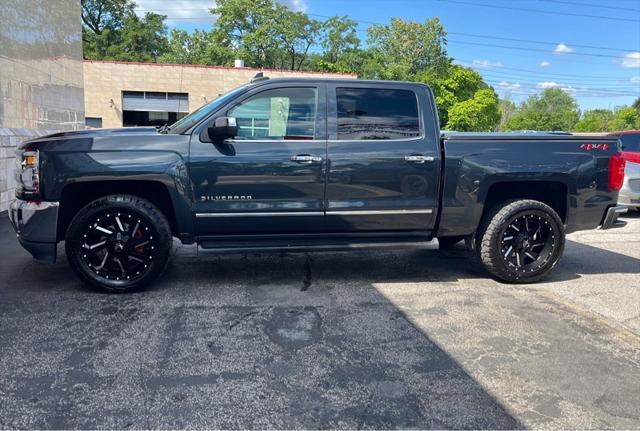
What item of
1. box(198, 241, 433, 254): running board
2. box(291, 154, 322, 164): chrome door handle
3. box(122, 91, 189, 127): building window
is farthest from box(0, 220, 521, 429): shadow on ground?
box(122, 91, 189, 127): building window

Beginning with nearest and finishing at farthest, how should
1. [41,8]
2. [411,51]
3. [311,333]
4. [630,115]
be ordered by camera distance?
[311,333]
[41,8]
[411,51]
[630,115]

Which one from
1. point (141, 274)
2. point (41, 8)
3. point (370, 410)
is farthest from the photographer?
point (41, 8)

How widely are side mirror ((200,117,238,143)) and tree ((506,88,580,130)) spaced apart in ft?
238

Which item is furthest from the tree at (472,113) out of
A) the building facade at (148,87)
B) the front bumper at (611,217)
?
the front bumper at (611,217)

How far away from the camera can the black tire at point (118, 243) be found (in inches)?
190

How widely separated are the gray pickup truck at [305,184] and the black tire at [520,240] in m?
0.01

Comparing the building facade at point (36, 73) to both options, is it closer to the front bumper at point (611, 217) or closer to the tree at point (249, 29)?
the front bumper at point (611, 217)

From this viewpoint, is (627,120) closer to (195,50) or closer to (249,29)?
(249,29)

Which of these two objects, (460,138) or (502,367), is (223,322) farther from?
(460,138)

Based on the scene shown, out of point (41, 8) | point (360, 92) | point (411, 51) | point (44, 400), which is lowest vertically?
point (44, 400)

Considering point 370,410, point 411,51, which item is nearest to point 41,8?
point 370,410

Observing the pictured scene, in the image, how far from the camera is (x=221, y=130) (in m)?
4.80

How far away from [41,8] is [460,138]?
9556mm

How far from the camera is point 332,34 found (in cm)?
6081
